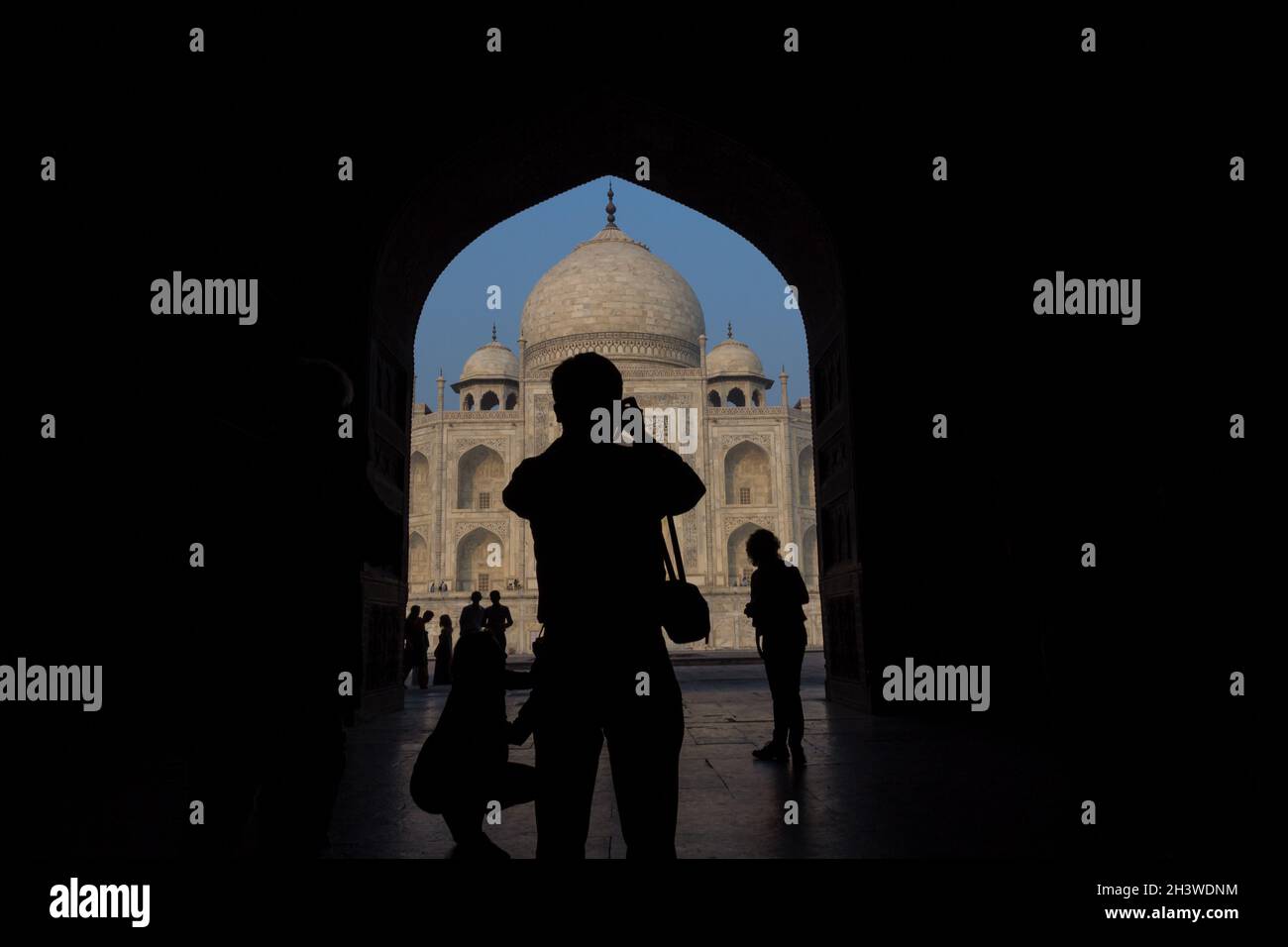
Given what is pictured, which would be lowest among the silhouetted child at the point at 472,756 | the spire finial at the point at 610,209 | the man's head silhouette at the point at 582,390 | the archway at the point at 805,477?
the silhouetted child at the point at 472,756

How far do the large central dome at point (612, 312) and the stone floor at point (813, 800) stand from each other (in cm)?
2681

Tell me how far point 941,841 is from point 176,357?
435 centimetres

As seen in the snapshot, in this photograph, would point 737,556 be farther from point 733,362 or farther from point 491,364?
point 491,364

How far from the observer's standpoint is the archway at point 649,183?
229 inches

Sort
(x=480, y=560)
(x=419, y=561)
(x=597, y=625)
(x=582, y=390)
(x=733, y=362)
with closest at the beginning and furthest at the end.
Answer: (x=597, y=625)
(x=582, y=390)
(x=480, y=560)
(x=419, y=561)
(x=733, y=362)

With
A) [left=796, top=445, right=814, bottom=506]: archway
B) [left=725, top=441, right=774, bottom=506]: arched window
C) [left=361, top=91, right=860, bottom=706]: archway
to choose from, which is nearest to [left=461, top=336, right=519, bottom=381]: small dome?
[left=725, top=441, right=774, bottom=506]: arched window

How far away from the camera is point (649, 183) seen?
7.14 meters

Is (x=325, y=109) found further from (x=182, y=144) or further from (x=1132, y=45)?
(x=1132, y=45)

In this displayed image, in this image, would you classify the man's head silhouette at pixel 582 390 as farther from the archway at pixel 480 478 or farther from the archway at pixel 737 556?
the archway at pixel 480 478

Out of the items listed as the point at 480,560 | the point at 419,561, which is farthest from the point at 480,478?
the point at 419,561

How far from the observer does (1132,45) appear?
5258 mm

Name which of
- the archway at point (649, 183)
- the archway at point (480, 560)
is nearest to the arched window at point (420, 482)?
the archway at point (480, 560)

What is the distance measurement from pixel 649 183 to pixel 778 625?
4.27 meters
